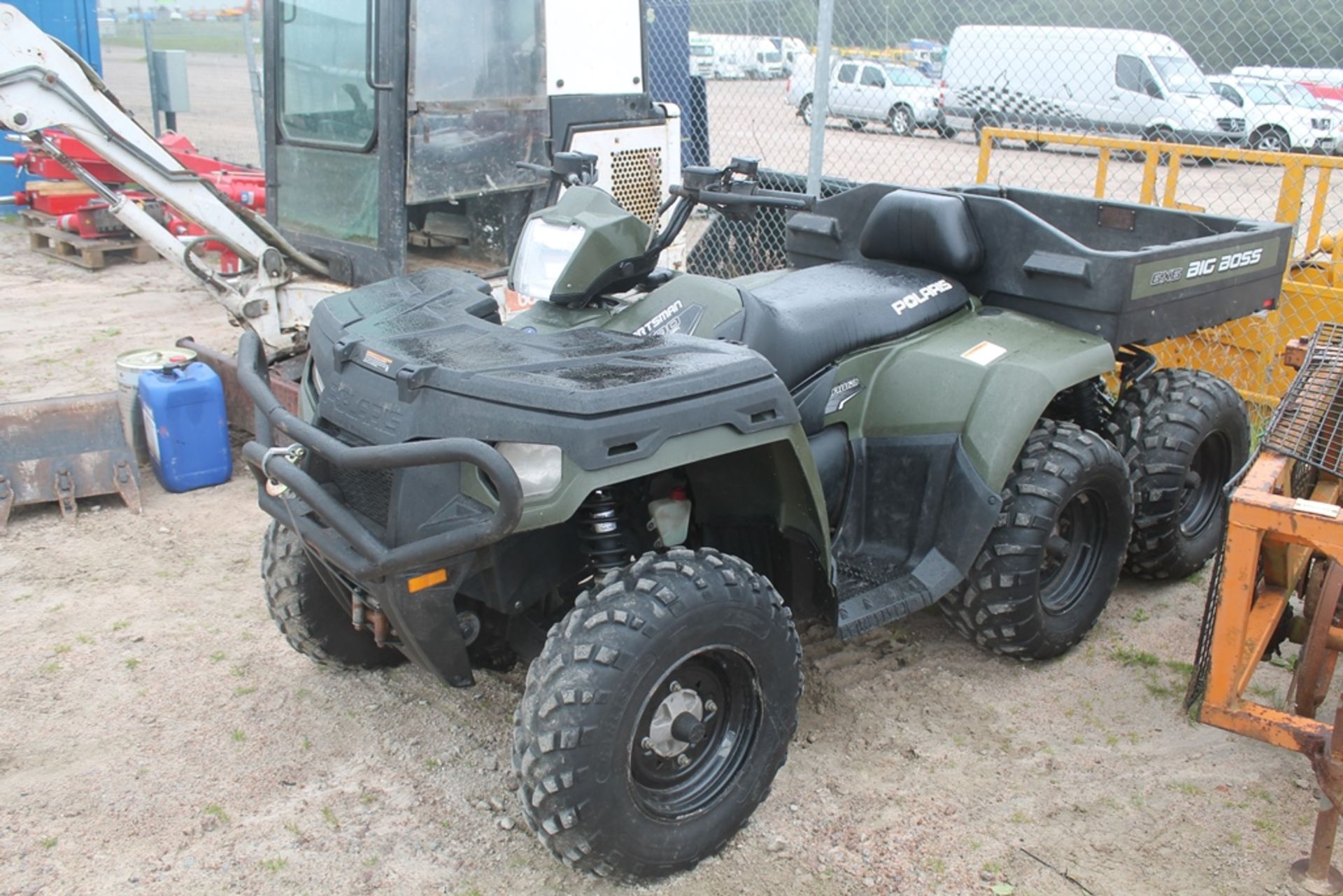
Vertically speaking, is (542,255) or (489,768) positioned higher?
(542,255)

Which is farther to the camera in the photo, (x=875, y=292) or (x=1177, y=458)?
(x=1177, y=458)

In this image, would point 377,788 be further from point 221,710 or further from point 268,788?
point 221,710

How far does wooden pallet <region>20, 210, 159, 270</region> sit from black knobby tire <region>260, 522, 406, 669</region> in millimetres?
7367

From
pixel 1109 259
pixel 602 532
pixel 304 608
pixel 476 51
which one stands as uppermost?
pixel 476 51

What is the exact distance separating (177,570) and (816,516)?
2764 mm

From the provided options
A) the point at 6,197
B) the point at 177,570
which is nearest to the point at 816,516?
the point at 177,570

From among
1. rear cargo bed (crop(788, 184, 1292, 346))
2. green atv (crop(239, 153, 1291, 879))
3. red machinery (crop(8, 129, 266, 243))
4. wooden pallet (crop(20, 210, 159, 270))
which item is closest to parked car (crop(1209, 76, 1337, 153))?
rear cargo bed (crop(788, 184, 1292, 346))

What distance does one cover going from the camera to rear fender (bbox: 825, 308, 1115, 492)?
11.6ft

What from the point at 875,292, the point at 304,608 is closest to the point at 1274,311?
the point at 875,292

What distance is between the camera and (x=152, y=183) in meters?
5.94

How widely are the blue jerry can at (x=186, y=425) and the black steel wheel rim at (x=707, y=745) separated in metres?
3.24

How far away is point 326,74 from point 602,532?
13.9 feet

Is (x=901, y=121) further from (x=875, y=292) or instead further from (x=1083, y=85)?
(x=875, y=292)

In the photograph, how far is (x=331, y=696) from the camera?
12.2 ft
